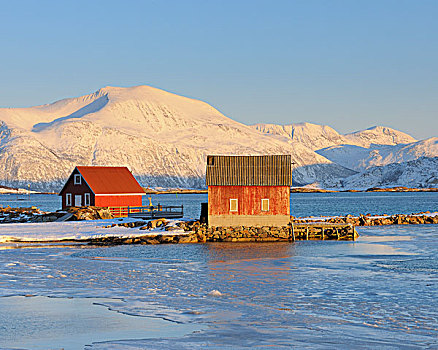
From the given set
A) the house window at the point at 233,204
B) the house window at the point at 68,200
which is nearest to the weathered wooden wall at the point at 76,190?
the house window at the point at 68,200

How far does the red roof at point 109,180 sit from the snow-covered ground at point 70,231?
408 inches

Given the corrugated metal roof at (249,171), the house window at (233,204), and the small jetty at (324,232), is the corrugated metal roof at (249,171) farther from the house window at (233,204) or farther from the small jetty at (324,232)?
the small jetty at (324,232)

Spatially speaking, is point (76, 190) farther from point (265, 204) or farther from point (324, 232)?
point (324, 232)

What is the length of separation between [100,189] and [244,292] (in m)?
46.9

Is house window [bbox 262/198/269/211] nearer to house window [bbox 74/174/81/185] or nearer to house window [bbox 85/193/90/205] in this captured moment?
house window [bbox 85/193/90/205]

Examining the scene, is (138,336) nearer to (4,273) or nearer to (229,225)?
(4,273)

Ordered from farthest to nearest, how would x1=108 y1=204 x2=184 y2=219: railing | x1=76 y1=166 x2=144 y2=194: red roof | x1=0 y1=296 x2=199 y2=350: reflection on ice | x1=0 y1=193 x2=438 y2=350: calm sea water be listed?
x1=76 y1=166 x2=144 y2=194: red roof
x1=108 y1=204 x2=184 y2=219: railing
x1=0 y1=193 x2=438 y2=350: calm sea water
x1=0 y1=296 x2=199 y2=350: reflection on ice

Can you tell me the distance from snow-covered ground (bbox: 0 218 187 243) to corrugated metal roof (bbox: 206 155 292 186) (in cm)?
555

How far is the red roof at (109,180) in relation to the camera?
71125 millimetres

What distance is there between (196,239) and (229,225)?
3.02 m

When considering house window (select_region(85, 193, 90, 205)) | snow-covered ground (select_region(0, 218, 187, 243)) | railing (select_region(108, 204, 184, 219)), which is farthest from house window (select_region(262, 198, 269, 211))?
house window (select_region(85, 193, 90, 205))

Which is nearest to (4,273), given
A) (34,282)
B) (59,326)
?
(34,282)

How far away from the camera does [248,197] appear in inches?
2050

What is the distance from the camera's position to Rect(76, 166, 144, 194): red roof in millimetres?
71125
